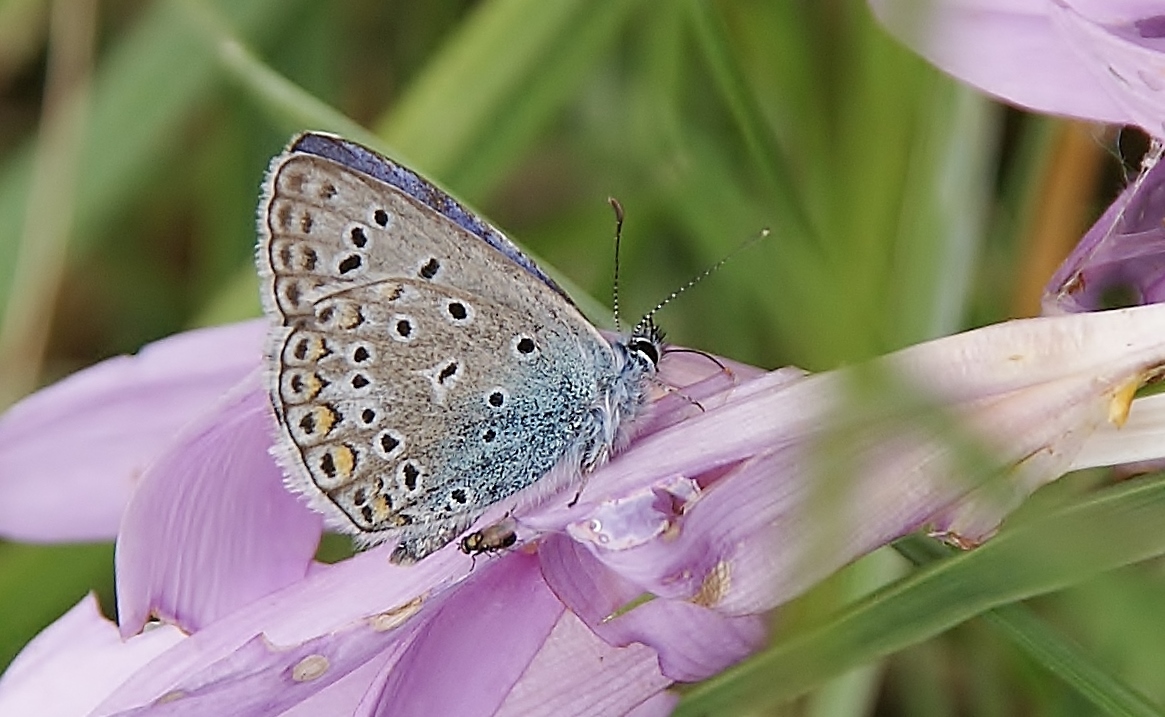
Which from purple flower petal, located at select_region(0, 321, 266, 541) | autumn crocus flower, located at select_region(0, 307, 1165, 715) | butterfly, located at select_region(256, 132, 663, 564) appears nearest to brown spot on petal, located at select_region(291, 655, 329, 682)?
autumn crocus flower, located at select_region(0, 307, 1165, 715)

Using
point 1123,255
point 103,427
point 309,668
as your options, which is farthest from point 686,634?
point 103,427

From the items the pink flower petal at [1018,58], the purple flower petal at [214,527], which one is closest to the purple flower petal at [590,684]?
the purple flower petal at [214,527]

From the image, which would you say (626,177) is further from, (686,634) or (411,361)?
(686,634)

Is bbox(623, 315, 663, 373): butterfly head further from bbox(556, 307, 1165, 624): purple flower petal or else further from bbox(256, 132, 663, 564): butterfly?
bbox(556, 307, 1165, 624): purple flower petal

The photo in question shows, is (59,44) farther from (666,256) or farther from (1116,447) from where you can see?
(1116,447)

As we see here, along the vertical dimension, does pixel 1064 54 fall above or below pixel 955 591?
above

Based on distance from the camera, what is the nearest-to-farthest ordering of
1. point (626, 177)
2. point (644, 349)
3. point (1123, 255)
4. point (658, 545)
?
point (658, 545) < point (1123, 255) < point (644, 349) < point (626, 177)

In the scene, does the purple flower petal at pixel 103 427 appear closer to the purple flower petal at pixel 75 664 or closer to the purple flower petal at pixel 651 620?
the purple flower petal at pixel 75 664
